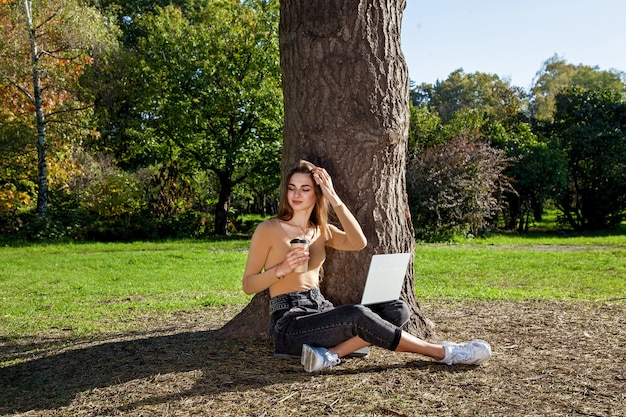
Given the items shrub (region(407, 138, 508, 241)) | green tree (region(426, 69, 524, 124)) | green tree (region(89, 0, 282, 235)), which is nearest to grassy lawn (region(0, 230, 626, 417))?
shrub (region(407, 138, 508, 241))

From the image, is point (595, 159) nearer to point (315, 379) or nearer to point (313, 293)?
point (313, 293)

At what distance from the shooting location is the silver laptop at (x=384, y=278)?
4.21 meters

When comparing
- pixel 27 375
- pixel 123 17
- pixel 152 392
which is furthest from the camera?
pixel 123 17

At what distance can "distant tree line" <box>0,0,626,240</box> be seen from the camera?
1811 cm

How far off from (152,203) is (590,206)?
15.0m

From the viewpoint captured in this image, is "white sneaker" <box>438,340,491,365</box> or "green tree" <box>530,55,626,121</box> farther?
"green tree" <box>530,55,626,121</box>

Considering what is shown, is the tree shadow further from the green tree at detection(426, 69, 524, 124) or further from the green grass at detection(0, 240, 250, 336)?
the green tree at detection(426, 69, 524, 124)

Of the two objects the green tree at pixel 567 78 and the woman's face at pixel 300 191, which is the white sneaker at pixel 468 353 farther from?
the green tree at pixel 567 78

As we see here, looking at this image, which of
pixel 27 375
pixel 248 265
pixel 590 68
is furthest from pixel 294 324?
pixel 590 68

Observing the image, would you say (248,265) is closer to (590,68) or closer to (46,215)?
(46,215)

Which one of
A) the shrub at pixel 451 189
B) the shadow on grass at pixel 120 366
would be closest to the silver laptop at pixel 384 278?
the shadow on grass at pixel 120 366

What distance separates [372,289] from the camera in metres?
4.25

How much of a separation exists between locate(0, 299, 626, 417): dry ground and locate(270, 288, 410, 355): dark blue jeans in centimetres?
24

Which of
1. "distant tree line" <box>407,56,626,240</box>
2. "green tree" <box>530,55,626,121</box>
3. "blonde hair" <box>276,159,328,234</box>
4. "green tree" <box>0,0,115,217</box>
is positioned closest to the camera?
"blonde hair" <box>276,159,328,234</box>
